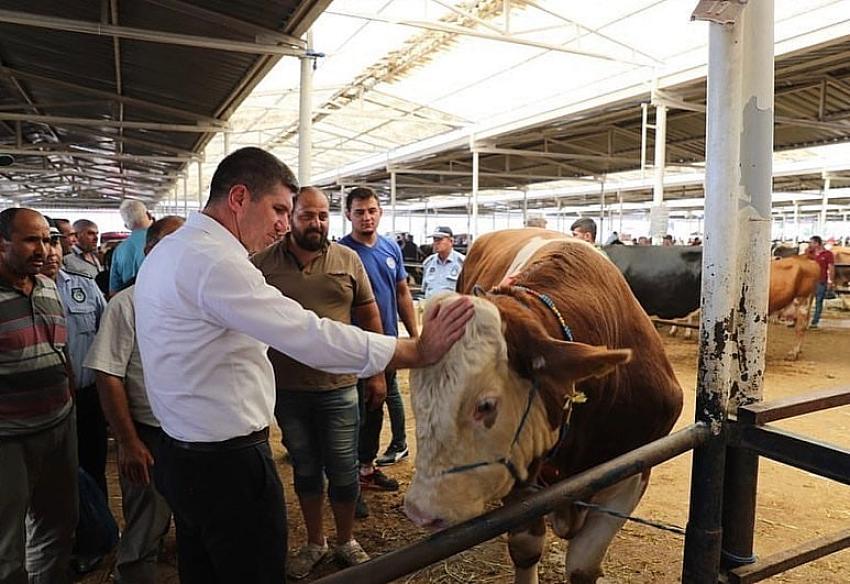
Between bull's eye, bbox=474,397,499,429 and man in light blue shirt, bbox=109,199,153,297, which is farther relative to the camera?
man in light blue shirt, bbox=109,199,153,297

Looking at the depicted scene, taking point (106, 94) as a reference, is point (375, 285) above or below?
below

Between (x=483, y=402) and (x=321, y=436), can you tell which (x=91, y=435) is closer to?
(x=321, y=436)

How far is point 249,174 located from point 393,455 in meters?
3.32

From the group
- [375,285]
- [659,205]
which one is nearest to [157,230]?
[375,285]

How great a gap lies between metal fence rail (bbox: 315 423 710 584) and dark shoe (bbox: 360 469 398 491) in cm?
289

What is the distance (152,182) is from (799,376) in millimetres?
26115

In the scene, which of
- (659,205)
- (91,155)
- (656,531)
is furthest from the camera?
(91,155)

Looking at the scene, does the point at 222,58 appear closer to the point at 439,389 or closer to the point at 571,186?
the point at 439,389

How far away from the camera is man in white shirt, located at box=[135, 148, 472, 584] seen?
1667 mm

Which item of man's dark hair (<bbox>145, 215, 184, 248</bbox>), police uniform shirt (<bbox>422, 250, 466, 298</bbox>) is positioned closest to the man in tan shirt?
man's dark hair (<bbox>145, 215, 184, 248</bbox>)

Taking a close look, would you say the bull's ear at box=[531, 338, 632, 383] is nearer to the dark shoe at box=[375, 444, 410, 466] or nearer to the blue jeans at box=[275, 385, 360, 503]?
the blue jeans at box=[275, 385, 360, 503]

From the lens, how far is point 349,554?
325cm

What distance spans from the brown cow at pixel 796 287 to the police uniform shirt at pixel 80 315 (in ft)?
29.2

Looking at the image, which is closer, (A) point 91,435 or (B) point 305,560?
(B) point 305,560
